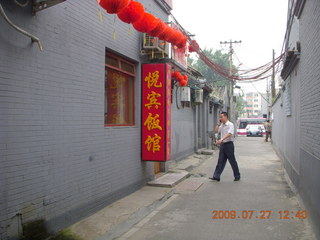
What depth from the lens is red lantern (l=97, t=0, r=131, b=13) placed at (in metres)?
4.41

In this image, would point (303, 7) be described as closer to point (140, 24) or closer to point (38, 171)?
point (140, 24)

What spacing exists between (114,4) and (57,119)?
5.79ft

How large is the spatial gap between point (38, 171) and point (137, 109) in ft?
12.3

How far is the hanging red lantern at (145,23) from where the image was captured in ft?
17.9

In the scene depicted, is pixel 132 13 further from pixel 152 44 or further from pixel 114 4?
pixel 152 44

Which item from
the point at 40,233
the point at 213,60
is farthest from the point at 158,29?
the point at 213,60

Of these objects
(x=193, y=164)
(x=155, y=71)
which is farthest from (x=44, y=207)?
(x=193, y=164)

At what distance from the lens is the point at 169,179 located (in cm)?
873

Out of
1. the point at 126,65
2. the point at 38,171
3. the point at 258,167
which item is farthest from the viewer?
the point at 258,167

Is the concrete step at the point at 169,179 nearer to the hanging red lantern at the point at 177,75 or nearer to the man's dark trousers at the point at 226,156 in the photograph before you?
the man's dark trousers at the point at 226,156

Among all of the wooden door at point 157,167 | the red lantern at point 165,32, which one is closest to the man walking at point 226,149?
the wooden door at point 157,167

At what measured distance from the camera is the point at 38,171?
14.1 ft

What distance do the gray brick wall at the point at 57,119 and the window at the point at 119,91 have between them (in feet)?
1.00

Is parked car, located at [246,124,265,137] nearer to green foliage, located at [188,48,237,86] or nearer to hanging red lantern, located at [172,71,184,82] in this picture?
green foliage, located at [188,48,237,86]
